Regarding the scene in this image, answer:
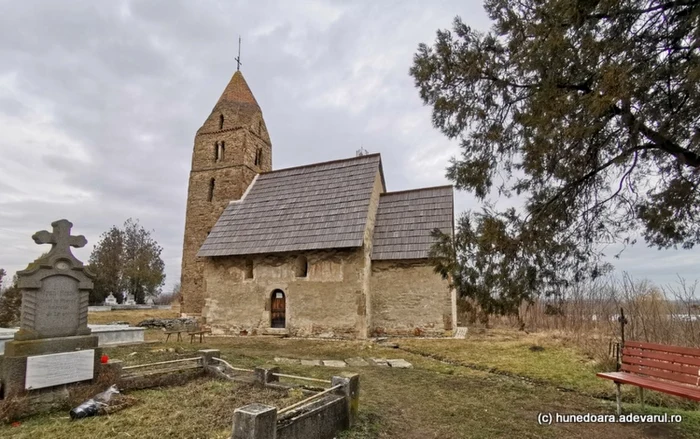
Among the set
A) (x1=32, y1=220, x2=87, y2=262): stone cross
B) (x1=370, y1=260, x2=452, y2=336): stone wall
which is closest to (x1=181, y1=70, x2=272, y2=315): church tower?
(x1=370, y1=260, x2=452, y2=336): stone wall

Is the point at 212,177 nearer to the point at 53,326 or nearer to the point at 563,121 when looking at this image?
the point at 53,326

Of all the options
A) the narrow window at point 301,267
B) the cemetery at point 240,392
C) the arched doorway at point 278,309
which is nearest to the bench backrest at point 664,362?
the cemetery at point 240,392

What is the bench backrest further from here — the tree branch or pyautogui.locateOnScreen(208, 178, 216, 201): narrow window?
pyautogui.locateOnScreen(208, 178, 216, 201): narrow window

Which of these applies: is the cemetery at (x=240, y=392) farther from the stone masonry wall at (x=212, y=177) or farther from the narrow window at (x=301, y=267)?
the stone masonry wall at (x=212, y=177)

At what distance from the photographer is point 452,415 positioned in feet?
18.5

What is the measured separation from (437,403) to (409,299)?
9.18m

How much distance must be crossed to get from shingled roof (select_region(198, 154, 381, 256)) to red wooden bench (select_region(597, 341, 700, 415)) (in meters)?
9.92

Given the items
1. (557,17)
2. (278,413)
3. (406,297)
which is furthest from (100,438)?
(406,297)

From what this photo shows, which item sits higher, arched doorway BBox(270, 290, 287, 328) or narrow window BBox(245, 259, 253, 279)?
narrow window BBox(245, 259, 253, 279)

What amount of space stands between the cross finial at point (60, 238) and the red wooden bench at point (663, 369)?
8.98m

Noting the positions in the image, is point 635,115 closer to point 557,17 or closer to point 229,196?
point 557,17

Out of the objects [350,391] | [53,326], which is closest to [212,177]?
[53,326]

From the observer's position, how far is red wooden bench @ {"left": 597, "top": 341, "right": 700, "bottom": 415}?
470 centimetres

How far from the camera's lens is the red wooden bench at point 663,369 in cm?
470
